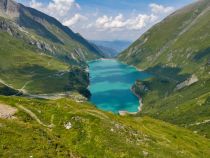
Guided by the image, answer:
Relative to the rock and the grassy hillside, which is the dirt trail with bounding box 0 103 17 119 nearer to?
the grassy hillside

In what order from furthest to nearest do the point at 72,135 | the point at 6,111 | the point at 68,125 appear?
1. the point at 68,125
2. the point at 72,135
3. the point at 6,111

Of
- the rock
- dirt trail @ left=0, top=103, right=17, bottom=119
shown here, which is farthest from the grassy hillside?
dirt trail @ left=0, top=103, right=17, bottom=119

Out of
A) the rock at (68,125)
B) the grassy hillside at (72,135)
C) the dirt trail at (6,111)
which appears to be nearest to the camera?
the grassy hillside at (72,135)

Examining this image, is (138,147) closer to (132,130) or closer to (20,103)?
(132,130)

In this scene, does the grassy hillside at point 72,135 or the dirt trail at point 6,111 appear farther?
the dirt trail at point 6,111

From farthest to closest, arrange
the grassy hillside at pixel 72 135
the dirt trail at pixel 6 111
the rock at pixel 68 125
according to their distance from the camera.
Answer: the rock at pixel 68 125 → the dirt trail at pixel 6 111 → the grassy hillside at pixel 72 135

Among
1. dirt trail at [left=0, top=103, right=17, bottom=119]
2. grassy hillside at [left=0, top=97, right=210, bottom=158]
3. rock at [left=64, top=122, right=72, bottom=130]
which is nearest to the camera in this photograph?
grassy hillside at [left=0, top=97, right=210, bottom=158]

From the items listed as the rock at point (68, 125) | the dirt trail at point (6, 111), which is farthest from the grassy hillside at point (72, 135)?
the dirt trail at point (6, 111)

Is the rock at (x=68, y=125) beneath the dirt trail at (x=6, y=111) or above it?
beneath

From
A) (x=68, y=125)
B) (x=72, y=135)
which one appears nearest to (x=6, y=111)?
(x=68, y=125)

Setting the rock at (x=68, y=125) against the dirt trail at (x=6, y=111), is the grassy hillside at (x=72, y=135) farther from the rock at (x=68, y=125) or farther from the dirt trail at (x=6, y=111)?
the dirt trail at (x=6, y=111)

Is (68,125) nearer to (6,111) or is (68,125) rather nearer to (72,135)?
(72,135)
